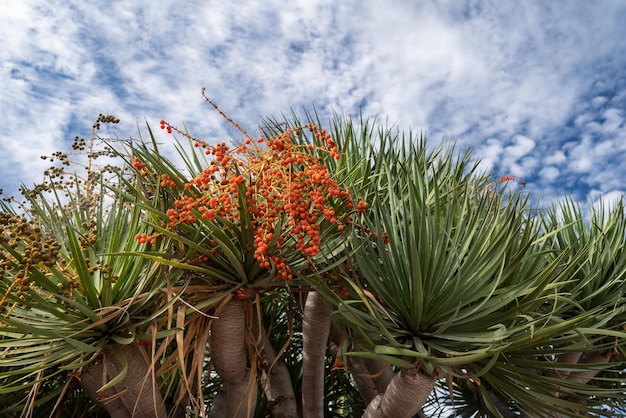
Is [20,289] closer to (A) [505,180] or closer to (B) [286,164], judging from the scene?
(B) [286,164]

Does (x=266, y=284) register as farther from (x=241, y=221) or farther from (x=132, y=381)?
(x=132, y=381)

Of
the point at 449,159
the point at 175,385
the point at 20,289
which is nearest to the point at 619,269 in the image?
the point at 449,159

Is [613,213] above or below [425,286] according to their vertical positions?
above

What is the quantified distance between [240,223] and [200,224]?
0.20m

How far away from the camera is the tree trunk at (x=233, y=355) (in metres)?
3.08

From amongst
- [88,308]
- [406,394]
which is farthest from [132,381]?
[406,394]

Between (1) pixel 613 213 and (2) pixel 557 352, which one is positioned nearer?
(2) pixel 557 352

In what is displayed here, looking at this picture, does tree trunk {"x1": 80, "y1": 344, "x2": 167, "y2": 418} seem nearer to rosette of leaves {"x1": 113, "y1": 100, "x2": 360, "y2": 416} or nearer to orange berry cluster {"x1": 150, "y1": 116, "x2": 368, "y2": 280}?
rosette of leaves {"x1": 113, "y1": 100, "x2": 360, "y2": 416}

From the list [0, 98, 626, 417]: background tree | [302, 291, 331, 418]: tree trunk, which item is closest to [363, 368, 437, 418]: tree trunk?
[0, 98, 626, 417]: background tree

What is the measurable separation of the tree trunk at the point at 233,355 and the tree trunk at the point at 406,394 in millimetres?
775

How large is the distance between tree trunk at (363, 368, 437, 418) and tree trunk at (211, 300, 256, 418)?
0.78m

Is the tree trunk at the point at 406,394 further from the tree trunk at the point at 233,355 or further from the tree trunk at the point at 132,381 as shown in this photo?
→ the tree trunk at the point at 132,381

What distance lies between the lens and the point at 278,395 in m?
4.11

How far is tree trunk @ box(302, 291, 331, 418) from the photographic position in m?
3.48
